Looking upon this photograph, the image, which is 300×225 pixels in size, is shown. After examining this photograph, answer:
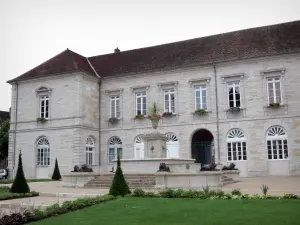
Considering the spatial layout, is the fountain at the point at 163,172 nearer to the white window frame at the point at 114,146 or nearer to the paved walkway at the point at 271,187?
the paved walkway at the point at 271,187

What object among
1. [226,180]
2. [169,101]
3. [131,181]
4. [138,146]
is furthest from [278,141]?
[131,181]

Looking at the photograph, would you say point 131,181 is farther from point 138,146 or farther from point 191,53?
point 191,53

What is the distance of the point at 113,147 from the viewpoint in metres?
31.6

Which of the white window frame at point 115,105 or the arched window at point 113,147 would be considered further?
the white window frame at point 115,105

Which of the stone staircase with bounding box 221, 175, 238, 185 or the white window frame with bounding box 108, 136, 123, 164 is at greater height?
the white window frame with bounding box 108, 136, 123, 164

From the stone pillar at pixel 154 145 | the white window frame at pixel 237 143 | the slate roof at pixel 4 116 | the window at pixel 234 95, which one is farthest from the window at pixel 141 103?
the slate roof at pixel 4 116

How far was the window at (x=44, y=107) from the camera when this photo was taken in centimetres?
3141

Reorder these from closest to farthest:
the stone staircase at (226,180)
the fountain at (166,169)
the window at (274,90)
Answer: the fountain at (166,169) < the stone staircase at (226,180) < the window at (274,90)

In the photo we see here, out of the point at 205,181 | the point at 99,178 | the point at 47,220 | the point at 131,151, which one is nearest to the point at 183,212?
the point at 47,220

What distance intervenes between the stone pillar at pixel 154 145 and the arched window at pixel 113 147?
10.2 meters

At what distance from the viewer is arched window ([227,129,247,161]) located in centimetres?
2714

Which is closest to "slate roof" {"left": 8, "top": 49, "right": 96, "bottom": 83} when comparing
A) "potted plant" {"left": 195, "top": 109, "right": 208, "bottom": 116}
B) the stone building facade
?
the stone building facade

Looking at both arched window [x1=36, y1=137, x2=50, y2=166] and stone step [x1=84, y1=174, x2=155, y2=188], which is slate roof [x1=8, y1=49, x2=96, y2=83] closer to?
arched window [x1=36, y1=137, x2=50, y2=166]

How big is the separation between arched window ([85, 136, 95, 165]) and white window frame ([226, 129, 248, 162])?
10944 millimetres
